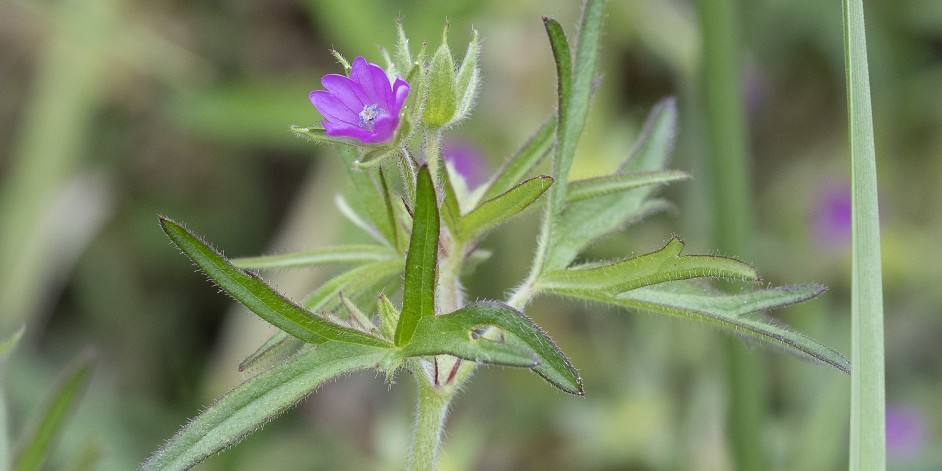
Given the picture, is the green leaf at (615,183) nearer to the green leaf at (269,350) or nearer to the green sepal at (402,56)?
the green sepal at (402,56)

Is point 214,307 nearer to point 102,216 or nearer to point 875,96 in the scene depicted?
point 102,216

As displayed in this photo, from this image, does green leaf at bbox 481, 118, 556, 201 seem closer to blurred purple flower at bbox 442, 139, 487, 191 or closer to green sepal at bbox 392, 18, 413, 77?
green sepal at bbox 392, 18, 413, 77

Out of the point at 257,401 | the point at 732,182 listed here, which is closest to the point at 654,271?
the point at 257,401

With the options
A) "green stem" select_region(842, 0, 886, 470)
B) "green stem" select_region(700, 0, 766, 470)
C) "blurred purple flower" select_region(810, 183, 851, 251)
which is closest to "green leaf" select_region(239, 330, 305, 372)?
"green stem" select_region(842, 0, 886, 470)

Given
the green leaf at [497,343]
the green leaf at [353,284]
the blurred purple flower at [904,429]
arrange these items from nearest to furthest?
the green leaf at [497,343]
the green leaf at [353,284]
the blurred purple flower at [904,429]

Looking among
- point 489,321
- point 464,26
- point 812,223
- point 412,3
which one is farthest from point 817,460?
point 412,3

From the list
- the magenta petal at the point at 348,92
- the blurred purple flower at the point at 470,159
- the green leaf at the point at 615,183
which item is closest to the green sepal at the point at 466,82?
the magenta petal at the point at 348,92
